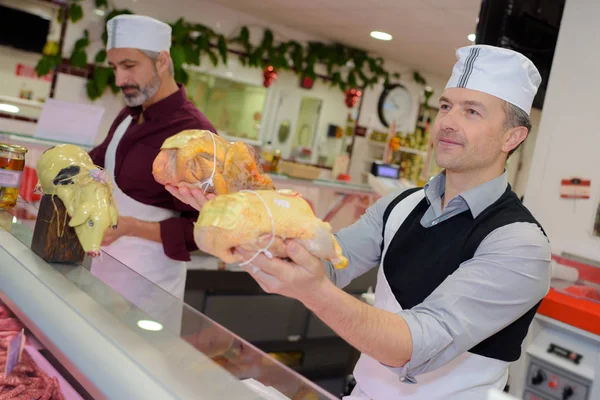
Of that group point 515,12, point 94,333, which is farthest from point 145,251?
point 515,12

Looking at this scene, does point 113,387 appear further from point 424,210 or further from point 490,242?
point 424,210

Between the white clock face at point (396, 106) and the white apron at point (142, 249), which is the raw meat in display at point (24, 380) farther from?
the white clock face at point (396, 106)

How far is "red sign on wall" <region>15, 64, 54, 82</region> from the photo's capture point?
721 centimetres

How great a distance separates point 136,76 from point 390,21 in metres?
5.56

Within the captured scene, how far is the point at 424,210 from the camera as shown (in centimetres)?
178

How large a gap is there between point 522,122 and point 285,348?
3.20 meters

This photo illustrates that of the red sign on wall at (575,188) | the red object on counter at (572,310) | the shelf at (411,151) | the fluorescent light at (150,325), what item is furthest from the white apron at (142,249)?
the shelf at (411,151)

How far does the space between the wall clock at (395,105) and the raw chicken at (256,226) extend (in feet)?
32.7

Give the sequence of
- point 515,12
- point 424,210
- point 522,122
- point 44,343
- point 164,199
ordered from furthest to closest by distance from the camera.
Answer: point 515,12, point 164,199, point 424,210, point 522,122, point 44,343

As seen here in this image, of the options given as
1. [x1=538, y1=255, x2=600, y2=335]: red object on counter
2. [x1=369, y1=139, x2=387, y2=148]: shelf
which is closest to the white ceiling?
[x1=369, y1=139, x2=387, y2=148]: shelf

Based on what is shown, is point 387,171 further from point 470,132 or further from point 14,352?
point 14,352

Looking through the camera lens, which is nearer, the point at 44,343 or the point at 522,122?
the point at 44,343

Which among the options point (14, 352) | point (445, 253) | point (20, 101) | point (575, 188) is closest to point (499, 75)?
point (445, 253)

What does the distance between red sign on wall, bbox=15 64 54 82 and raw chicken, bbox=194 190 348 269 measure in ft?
23.4
